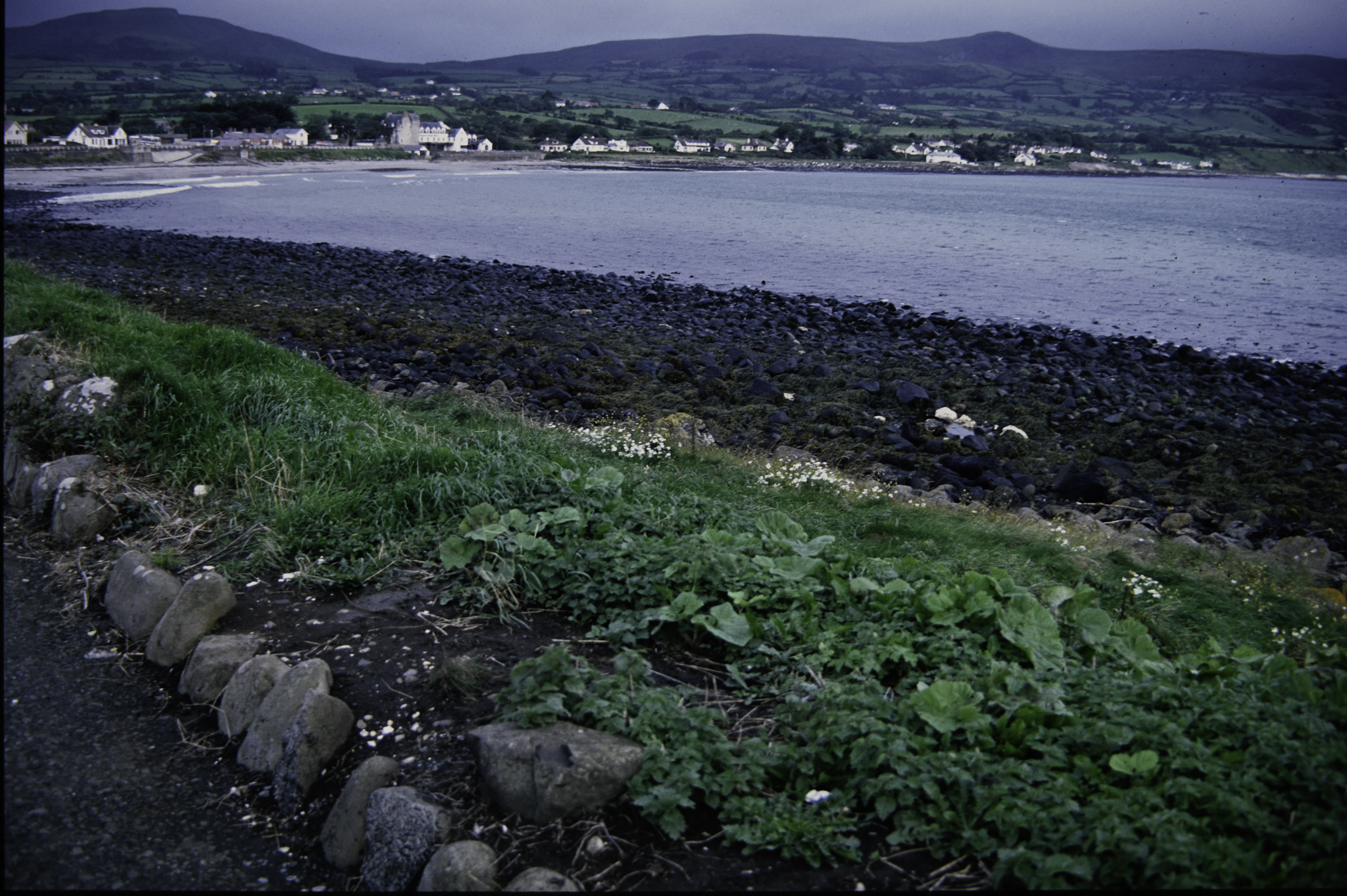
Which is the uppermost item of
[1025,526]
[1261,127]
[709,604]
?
[1261,127]

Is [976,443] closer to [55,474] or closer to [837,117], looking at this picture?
[55,474]

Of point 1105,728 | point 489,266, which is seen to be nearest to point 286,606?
point 1105,728

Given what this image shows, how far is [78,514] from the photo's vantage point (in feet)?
20.4

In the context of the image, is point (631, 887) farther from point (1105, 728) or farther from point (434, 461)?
point (434, 461)

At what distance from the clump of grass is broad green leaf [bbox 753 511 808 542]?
2385 millimetres

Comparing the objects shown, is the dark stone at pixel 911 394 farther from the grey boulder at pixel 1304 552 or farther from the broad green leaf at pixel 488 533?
the broad green leaf at pixel 488 533

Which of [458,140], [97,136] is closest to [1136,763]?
[97,136]

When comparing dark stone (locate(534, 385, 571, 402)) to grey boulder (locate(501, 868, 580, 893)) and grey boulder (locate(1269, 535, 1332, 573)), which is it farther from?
grey boulder (locate(501, 868, 580, 893))

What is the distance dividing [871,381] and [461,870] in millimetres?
14006

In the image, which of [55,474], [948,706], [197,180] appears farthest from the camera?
[197,180]

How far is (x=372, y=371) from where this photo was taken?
588 inches

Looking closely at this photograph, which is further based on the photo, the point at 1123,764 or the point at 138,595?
the point at 138,595

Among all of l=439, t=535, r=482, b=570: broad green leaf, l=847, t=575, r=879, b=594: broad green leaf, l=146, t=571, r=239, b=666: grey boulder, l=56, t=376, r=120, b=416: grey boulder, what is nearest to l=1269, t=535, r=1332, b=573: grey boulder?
l=847, t=575, r=879, b=594: broad green leaf

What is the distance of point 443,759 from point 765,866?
1.67m
